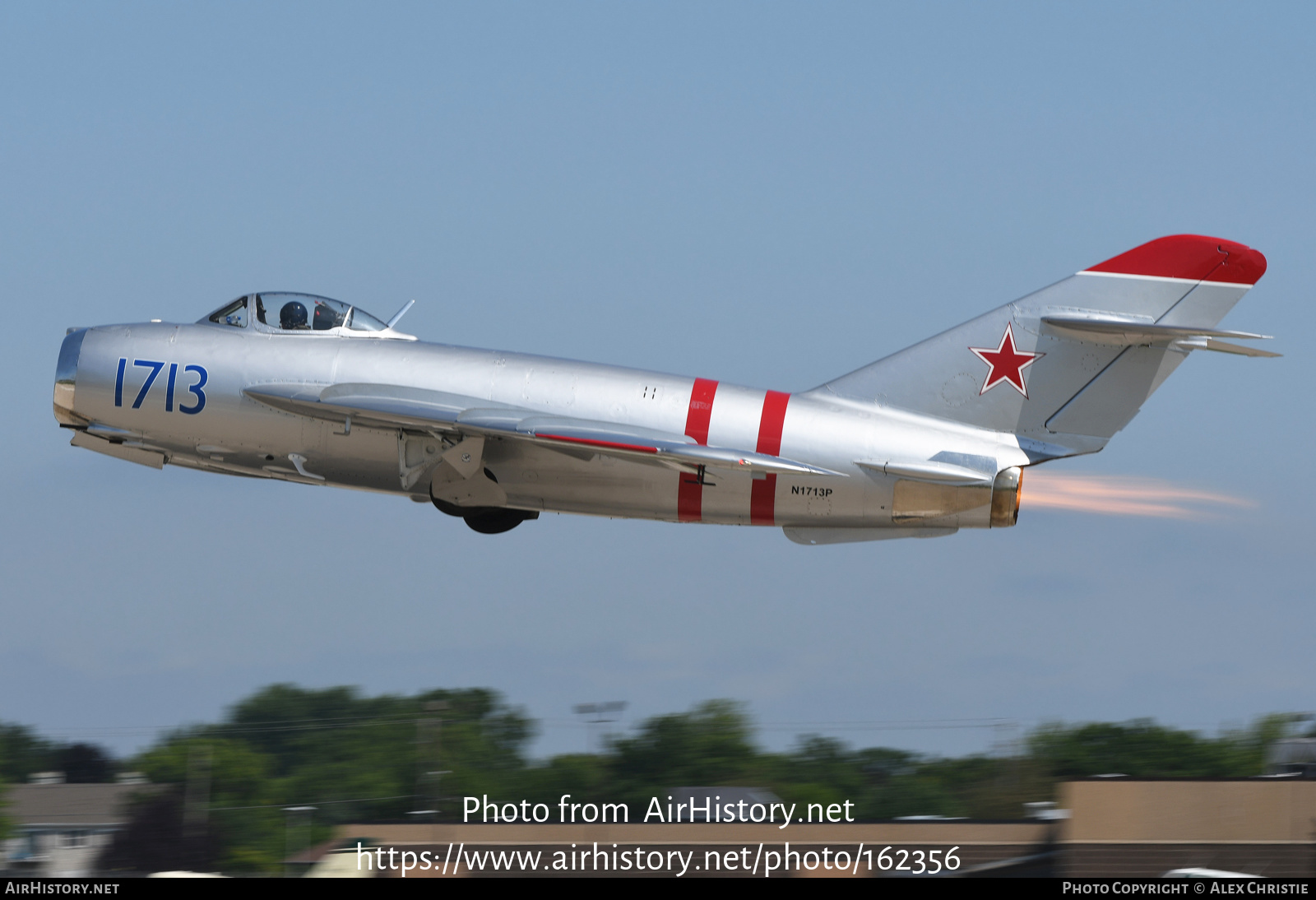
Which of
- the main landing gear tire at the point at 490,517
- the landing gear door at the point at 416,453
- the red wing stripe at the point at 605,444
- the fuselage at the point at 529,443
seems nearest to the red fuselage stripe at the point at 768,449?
the fuselage at the point at 529,443

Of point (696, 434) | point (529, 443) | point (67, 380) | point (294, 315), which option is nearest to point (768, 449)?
point (696, 434)

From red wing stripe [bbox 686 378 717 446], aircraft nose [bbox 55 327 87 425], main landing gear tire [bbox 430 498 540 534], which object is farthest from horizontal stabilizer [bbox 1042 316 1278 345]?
aircraft nose [bbox 55 327 87 425]

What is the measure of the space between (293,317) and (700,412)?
5.56 metres

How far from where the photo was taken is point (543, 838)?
2328cm

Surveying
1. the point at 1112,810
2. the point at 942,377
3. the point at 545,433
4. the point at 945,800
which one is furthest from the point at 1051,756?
the point at 545,433

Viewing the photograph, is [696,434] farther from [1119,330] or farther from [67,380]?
[67,380]

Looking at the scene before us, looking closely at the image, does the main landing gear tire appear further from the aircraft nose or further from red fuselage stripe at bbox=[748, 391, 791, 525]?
the aircraft nose

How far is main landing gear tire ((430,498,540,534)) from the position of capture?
18094 millimetres

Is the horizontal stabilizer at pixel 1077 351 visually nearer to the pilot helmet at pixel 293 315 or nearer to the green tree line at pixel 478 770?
the pilot helmet at pixel 293 315

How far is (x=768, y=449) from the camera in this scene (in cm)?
1619

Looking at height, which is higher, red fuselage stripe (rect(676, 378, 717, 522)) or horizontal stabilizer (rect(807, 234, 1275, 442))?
horizontal stabilizer (rect(807, 234, 1275, 442))

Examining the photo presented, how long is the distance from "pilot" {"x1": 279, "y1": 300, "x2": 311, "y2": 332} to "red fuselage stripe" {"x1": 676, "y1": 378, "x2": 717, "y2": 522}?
5213mm
